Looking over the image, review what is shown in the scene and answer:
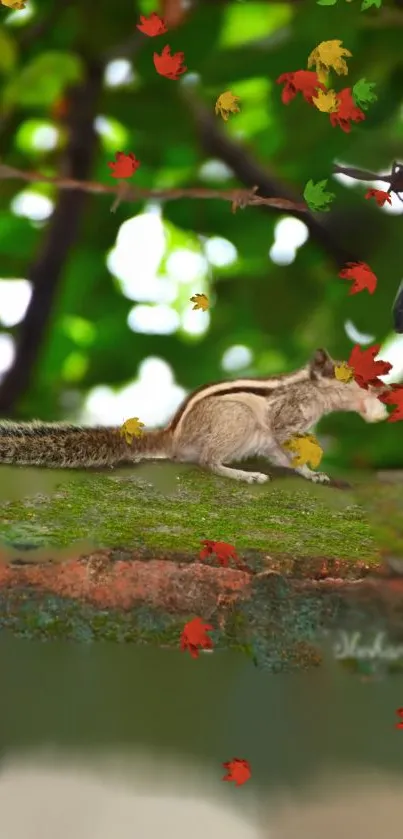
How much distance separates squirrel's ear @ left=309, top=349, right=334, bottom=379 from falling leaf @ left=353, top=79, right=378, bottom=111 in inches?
17.5

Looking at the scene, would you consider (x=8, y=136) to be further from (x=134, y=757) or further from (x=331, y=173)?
(x=134, y=757)

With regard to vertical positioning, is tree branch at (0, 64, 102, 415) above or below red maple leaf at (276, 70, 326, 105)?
below

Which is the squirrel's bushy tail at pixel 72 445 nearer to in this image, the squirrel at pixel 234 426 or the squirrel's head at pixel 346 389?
the squirrel at pixel 234 426

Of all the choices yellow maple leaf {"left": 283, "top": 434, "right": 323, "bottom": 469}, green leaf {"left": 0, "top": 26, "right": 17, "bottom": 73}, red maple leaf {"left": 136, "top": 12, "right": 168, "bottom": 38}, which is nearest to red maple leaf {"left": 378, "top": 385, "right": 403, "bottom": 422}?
yellow maple leaf {"left": 283, "top": 434, "right": 323, "bottom": 469}

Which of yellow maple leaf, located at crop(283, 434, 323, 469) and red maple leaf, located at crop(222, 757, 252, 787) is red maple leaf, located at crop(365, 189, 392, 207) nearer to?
yellow maple leaf, located at crop(283, 434, 323, 469)

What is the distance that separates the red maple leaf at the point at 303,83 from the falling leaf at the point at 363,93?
0.19 feet

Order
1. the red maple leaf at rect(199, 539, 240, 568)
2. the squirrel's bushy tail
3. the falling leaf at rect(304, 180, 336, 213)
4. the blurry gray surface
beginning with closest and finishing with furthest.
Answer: the blurry gray surface → the red maple leaf at rect(199, 539, 240, 568) → the squirrel's bushy tail → the falling leaf at rect(304, 180, 336, 213)

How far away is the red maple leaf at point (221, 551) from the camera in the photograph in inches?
46.4

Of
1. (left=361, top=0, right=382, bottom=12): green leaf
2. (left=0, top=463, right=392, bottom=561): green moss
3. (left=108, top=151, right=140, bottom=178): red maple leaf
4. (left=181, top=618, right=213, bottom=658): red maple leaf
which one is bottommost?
(left=181, top=618, right=213, bottom=658): red maple leaf

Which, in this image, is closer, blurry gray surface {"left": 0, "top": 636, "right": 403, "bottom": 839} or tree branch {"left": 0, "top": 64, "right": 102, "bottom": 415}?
blurry gray surface {"left": 0, "top": 636, "right": 403, "bottom": 839}

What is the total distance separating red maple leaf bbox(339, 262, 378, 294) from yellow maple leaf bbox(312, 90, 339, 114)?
28 cm

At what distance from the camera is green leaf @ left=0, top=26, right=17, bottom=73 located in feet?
4.95

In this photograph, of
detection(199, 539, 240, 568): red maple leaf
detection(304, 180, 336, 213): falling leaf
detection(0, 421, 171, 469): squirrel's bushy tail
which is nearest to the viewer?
detection(199, 539, 240, 568): red maple leaf

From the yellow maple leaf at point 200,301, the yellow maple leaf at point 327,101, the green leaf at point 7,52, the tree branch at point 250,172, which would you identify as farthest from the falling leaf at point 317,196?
the green leaf at point 7,52
